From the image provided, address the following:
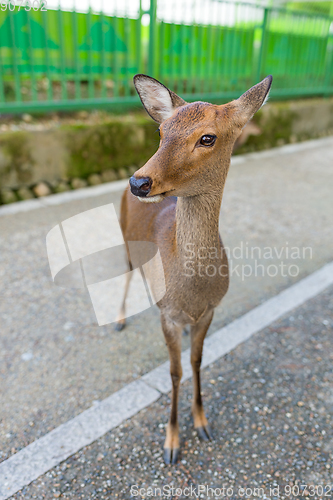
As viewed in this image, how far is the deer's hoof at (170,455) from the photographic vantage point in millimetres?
2203

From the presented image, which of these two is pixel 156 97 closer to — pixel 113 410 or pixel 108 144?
pixel 113 410

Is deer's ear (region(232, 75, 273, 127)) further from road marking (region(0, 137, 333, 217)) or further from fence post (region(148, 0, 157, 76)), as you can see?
fence post (region(148, 0, 157, 76))

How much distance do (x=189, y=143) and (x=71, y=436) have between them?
175 centimetres

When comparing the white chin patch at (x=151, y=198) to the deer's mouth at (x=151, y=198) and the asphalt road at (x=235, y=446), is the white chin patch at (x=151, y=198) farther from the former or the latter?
the asphalt road at (x=235, y=446)

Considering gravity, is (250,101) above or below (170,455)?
above

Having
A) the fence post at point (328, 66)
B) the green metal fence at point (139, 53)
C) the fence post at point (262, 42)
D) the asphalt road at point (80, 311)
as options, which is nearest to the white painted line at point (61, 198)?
the asphalt road at point (80, 311)

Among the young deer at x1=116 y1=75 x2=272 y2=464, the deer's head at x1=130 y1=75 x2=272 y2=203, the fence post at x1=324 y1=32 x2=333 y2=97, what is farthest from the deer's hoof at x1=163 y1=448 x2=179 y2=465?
the fence post at x1=324 y1=32 x2=333 y2=97

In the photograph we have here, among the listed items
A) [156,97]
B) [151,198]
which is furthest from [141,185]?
[156,97]

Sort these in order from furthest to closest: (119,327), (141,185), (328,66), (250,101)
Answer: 1. (328,66)
2. (119,327)
3. (250,101)
4. (141,185)

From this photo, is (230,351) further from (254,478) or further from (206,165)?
(206,165)

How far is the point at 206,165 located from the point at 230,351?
5.67 ft

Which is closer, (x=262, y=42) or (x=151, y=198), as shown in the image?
(x=151, y=198)

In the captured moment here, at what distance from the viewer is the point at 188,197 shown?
177 cm

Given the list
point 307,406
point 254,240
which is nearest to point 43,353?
point 307,406
